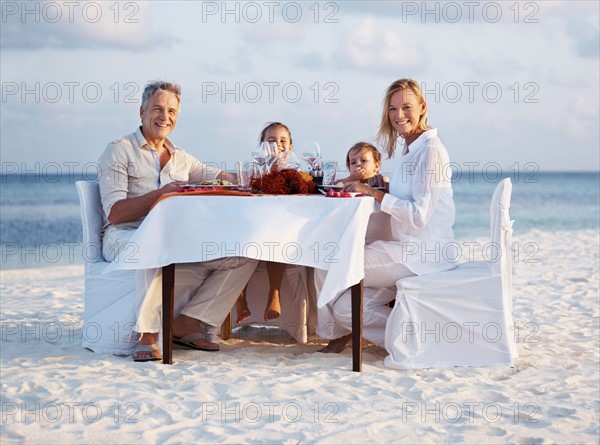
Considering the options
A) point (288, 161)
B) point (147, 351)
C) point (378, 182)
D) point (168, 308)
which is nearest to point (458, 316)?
point (378, 182)

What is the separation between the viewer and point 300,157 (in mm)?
4684

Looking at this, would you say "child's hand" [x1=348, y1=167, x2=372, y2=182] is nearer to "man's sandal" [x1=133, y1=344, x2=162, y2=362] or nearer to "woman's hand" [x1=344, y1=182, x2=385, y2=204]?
"woman's hand" [x1=344, y1=182, x2=385, y2=204]

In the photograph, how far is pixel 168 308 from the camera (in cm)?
432

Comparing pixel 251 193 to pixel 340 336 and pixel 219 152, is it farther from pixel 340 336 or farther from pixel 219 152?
pixel 219 152

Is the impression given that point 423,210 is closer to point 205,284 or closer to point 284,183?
point 284,183

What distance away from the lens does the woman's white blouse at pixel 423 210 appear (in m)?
4.36

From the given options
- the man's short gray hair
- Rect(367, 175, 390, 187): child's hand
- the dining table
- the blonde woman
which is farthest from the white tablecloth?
the man's short gray hair

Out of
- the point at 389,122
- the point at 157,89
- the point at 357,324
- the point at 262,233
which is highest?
the point at 157,89

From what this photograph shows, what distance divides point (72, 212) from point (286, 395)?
63.0 feet

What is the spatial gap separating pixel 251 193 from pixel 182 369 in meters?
0.96

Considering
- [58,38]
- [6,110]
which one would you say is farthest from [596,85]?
[6,110]

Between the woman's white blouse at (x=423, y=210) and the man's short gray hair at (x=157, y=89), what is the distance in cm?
144

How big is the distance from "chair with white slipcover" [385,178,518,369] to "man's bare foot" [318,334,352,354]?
371 mm

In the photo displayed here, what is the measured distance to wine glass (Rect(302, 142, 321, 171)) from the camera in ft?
15.2
